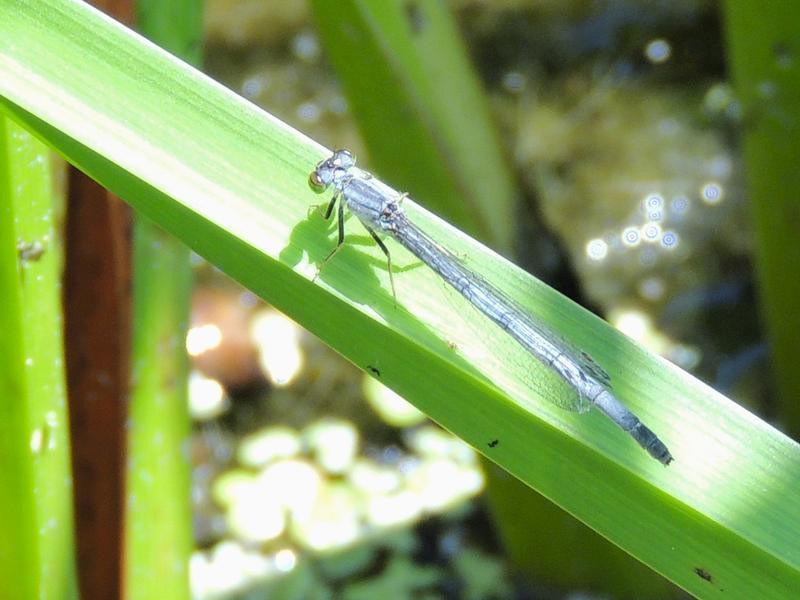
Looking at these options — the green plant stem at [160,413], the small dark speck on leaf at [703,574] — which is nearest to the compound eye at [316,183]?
the green plant stem at [160,413]

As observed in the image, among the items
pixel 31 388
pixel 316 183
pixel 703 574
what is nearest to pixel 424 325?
pixel 316 183

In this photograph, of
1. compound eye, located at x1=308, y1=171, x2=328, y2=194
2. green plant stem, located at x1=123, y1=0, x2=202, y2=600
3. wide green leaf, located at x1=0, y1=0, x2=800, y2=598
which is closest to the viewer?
wide green leaf, located at x1=0, y1=0, x2=800, y2=598

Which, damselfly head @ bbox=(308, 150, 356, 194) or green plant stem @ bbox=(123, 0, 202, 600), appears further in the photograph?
green plant stem @ bbox=(123, 0, 202, 600)

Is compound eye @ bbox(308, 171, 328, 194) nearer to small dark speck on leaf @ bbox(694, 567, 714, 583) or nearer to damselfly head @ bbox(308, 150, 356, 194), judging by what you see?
damselfly head @ bbox(308, 150, 356, 194)

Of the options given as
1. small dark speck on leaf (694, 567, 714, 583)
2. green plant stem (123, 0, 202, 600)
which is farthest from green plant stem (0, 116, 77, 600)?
small dark speck on leaf (694, 567, 714, 583)

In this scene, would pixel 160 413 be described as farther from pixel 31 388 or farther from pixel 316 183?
pixel 316 183

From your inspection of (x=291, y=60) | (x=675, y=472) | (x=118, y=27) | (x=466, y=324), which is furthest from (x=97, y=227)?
(x=291, y=60)
